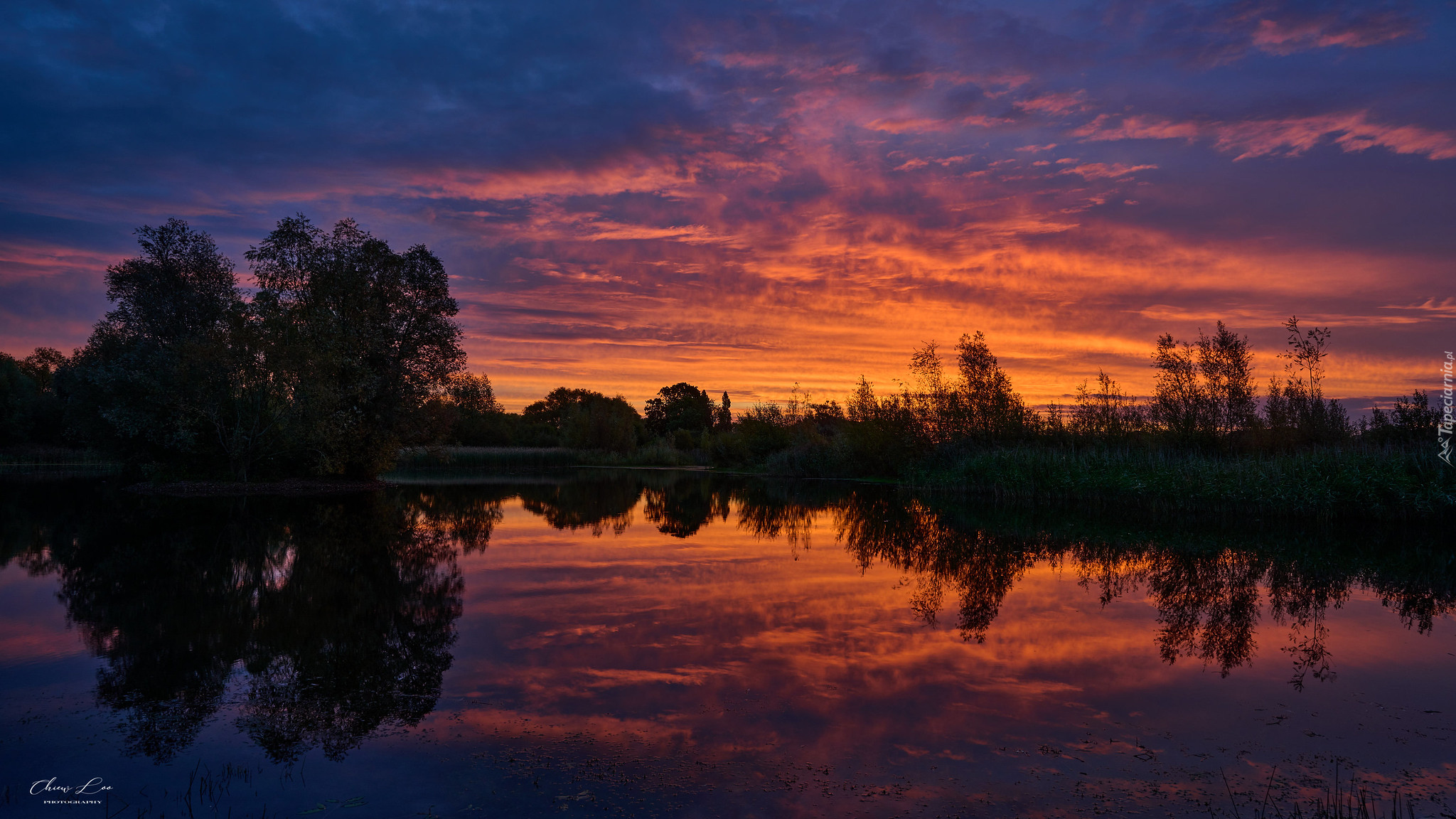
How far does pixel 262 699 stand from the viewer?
19.5 feet

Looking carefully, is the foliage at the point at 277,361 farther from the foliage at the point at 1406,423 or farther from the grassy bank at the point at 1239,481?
the foliage at the point at 1406,423

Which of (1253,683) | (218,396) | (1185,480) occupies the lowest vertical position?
(1253,683)

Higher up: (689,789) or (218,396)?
(218,396)

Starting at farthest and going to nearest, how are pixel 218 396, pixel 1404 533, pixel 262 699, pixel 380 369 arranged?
pixel 380 369, pixel 218 396, pixel 1404 533, pixel 262 699


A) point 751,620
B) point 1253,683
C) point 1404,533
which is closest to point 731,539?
point 751,620

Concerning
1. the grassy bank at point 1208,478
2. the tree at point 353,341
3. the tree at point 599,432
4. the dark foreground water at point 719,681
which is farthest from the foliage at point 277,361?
the tree at point 599,432

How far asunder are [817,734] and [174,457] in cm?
3724

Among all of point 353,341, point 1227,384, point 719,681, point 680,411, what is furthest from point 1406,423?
point 680,411

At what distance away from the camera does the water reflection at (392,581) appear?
20.2ft

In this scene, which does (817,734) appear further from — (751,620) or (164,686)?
(164,686)

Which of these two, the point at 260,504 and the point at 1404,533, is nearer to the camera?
the point at 1404,533

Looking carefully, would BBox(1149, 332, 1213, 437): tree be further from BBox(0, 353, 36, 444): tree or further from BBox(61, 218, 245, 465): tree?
BBox(0, 353, 36, 444): tree

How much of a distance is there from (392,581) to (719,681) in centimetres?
673

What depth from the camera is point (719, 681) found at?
6.61m
